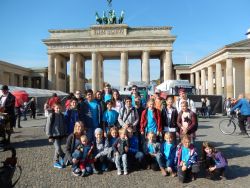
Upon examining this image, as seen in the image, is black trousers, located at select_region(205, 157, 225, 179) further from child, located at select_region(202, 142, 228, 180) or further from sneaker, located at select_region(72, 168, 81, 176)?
sneaker, located at select_region(72, 168, 81, 176)

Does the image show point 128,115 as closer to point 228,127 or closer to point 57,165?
point 57,165

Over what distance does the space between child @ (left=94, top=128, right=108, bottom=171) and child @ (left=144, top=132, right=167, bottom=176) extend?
1057 millimetres

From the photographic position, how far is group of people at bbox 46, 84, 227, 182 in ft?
21.2

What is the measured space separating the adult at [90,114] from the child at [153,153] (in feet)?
5.16

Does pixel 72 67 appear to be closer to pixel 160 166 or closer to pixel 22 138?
pixel 22 138

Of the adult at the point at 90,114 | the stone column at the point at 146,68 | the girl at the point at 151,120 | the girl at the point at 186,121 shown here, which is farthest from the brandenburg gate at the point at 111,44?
the girl at the point at 151,120

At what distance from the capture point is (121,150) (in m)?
6.84

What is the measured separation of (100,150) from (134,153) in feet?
2.83

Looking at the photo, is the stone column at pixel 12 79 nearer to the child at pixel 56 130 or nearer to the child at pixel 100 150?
the child at pixel 56 130

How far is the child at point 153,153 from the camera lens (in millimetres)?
6714

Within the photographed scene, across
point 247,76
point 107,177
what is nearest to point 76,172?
point 107,177

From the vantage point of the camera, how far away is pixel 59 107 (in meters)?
7.42

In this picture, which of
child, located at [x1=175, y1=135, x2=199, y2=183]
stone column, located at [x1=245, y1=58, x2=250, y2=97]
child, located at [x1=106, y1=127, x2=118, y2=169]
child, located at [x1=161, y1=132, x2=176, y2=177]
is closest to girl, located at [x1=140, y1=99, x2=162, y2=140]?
child, located at [x1=161, y1=132, x2=176, y2=177]

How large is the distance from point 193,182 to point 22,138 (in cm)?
779
